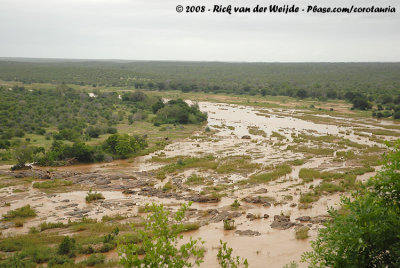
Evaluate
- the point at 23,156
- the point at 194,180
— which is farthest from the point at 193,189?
the point at 23,156

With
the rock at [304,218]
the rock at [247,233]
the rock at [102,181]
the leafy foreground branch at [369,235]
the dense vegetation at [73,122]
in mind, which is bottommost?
the rock at [102,181]

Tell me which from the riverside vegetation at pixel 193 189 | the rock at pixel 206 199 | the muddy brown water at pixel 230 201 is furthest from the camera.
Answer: the rock at pixel 206 199

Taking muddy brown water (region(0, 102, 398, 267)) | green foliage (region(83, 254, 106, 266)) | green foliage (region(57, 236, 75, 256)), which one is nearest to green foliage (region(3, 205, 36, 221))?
muddy brown water (region(0, 102, 398, 267))

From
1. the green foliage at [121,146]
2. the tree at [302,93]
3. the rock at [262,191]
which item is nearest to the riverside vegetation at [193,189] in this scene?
the green foliage at [121,146]

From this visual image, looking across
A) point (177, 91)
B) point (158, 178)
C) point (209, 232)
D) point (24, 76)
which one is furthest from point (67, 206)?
point (24, 76)

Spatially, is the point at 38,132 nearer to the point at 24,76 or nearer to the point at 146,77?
the point at 24,76

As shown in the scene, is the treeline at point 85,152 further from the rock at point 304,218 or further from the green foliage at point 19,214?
the rock at point 304,218

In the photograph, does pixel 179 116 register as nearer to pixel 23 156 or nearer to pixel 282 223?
pixel 23 156
